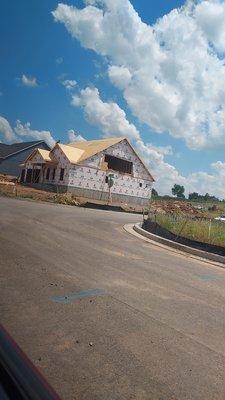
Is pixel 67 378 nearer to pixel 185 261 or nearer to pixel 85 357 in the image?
pixel 85 357

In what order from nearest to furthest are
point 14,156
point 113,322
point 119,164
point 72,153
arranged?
point 113,322, point 72,153, point 119,164, point 14,156

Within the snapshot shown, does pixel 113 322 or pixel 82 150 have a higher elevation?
pixel 82 150

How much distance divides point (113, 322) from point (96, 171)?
144ft

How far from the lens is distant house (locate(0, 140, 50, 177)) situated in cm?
6275

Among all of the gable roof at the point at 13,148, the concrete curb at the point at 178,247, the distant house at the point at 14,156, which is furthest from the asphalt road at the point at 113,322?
the gable roof at the point at 13,148

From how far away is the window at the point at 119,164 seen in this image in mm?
51312

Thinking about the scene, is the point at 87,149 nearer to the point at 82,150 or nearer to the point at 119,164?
the point at 82,150

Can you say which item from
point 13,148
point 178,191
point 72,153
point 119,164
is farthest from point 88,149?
point 178,191

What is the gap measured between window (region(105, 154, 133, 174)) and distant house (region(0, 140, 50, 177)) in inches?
699

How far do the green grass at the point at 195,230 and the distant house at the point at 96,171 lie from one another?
88.1 feet

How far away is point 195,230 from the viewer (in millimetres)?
17984

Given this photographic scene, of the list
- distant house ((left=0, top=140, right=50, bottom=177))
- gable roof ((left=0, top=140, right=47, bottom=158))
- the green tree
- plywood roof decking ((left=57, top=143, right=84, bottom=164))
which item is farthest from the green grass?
the green tree

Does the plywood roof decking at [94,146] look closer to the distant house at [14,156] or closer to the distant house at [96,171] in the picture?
the distant house at [96,171]

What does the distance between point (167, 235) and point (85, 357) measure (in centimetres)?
1399
